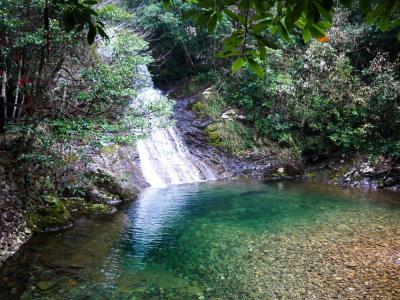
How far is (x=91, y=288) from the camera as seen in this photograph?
537 cm

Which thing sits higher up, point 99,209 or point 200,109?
point 200,109

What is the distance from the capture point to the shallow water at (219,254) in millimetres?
5301

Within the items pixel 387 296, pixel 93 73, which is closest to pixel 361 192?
pixel 387 296

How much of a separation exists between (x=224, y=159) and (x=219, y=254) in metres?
10.7

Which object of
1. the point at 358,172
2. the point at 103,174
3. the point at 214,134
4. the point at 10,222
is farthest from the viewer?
the point at 214,134

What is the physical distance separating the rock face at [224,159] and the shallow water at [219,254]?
5.41 m

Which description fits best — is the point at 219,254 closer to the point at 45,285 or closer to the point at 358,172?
the point at 45,285

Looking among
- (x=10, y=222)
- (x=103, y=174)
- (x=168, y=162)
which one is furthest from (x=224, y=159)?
(x=10, y=222)

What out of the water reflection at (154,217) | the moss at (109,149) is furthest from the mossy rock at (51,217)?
the moss at (109,149)

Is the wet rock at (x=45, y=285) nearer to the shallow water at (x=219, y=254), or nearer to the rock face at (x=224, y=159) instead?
the shallow water at (x=219, y=254)

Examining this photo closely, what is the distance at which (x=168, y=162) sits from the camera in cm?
1630

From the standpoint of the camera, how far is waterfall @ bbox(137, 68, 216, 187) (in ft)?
50.6

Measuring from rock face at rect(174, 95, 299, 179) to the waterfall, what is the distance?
460 millimetres

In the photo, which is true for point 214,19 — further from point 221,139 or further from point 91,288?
point 221,139
